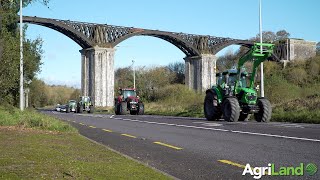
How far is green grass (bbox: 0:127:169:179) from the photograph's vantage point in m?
6.53

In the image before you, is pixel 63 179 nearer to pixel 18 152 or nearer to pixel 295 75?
pixel 18 152

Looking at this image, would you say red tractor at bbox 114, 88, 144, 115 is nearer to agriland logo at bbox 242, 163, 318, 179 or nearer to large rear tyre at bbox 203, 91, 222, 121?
large rear tyre at bbox 203, 91, 222, 121

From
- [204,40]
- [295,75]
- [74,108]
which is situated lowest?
[74,108]

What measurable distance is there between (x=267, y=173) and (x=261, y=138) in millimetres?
5448

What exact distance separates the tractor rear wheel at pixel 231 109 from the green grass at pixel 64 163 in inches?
481

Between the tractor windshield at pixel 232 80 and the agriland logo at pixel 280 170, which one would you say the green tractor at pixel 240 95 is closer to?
the tractor windshield at pixel 232 80

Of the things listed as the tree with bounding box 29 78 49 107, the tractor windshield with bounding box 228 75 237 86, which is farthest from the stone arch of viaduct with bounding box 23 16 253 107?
the tractor windshield with bounding box 228 75 237 86

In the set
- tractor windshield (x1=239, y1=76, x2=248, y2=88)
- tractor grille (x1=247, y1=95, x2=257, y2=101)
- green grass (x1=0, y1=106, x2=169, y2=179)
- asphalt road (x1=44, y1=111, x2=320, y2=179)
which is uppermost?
tractor windshield (x1=239, y1=76, x2=248, y2=88)

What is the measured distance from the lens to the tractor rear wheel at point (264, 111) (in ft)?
72.7

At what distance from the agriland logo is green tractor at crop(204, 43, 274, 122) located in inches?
560

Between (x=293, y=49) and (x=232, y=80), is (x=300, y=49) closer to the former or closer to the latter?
(x=293, y=49)

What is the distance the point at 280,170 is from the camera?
24.0 ft

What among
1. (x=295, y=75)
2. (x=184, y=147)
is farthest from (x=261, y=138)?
(x=295, y=75)

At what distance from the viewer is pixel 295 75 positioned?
80.2 metres
